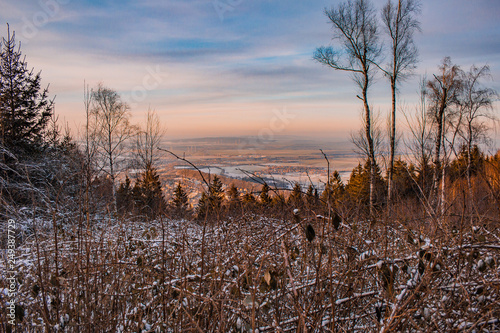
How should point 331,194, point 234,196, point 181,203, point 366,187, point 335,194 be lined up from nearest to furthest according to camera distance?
point 331,194 < point 335,194 < point 234,196 < point 181,203 < point 366,187

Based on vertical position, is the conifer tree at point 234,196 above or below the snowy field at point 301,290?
above

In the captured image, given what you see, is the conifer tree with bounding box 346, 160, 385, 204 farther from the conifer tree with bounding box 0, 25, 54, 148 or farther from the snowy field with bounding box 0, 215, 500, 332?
the conifer tree with bounding box 0, 25, 54, 148

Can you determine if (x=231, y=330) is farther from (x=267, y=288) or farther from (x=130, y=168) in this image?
(x=130, y=168)

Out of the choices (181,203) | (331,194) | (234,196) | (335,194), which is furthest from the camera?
(181,203)

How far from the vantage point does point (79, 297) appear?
6.32ft

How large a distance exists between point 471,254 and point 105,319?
2.27 meters

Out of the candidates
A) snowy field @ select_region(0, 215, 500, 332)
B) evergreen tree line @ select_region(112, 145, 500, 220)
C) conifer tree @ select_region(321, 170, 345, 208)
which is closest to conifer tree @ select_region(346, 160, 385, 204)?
evergreen tree line @ select_region(112, 145, 500, 220)

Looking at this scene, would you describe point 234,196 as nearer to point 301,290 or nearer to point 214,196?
point 214,196

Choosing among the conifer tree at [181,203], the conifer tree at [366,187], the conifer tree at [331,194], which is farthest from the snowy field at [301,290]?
the conifer tree at [181,203]

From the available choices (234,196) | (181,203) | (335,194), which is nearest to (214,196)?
(234,196)

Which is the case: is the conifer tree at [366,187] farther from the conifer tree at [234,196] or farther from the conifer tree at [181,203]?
the conifer tree at [181,203]

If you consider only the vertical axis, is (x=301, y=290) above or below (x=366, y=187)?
above

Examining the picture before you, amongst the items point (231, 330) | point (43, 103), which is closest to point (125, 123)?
point (43, 103)

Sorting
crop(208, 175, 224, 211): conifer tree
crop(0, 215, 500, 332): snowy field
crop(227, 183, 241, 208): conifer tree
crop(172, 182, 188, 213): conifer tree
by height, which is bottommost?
crop(172, 182, 188, 213): conifer tree
